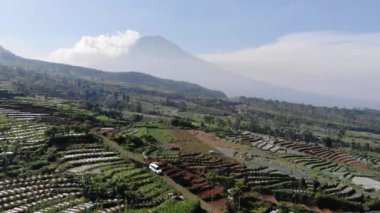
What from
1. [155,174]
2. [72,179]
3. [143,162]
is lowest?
[72,179]

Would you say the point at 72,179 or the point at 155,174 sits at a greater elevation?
the point at 155,174

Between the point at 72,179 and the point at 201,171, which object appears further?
the point at 201,171

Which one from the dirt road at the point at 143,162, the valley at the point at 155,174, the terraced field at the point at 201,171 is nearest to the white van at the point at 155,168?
the valley at the point at 155,174

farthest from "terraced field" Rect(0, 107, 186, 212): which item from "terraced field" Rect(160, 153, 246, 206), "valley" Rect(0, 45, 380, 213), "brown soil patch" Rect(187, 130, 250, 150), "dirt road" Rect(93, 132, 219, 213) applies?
"brown soil patch" Rect(187, 130, 250, 150)

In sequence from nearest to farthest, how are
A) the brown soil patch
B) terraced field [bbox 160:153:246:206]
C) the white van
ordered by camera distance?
terraced field [bbox 160:153:246:206], the white van, the brown soil patch

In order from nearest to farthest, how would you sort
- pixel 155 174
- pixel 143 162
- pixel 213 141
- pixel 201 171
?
pixel 155 174 < pixel 143 162 < pixel 201 171 < pixel 213 141

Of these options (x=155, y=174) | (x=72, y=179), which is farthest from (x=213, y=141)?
(x=72, y=179)

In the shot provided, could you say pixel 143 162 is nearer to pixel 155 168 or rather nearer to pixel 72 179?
pixel 155 168

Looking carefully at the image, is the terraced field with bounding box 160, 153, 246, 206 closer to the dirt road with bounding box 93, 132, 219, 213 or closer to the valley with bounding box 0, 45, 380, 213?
the valley with bounding box 0, 45, 380, 213

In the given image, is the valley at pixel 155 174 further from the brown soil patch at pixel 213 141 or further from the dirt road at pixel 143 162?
the brown soil patch at pixel 213 141

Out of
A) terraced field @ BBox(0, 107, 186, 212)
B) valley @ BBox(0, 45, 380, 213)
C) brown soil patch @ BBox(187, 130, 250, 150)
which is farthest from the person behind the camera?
brown soil patch @ BBox(187, 130, 250, 150)

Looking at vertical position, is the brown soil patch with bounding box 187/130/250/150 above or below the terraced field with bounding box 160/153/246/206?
above
